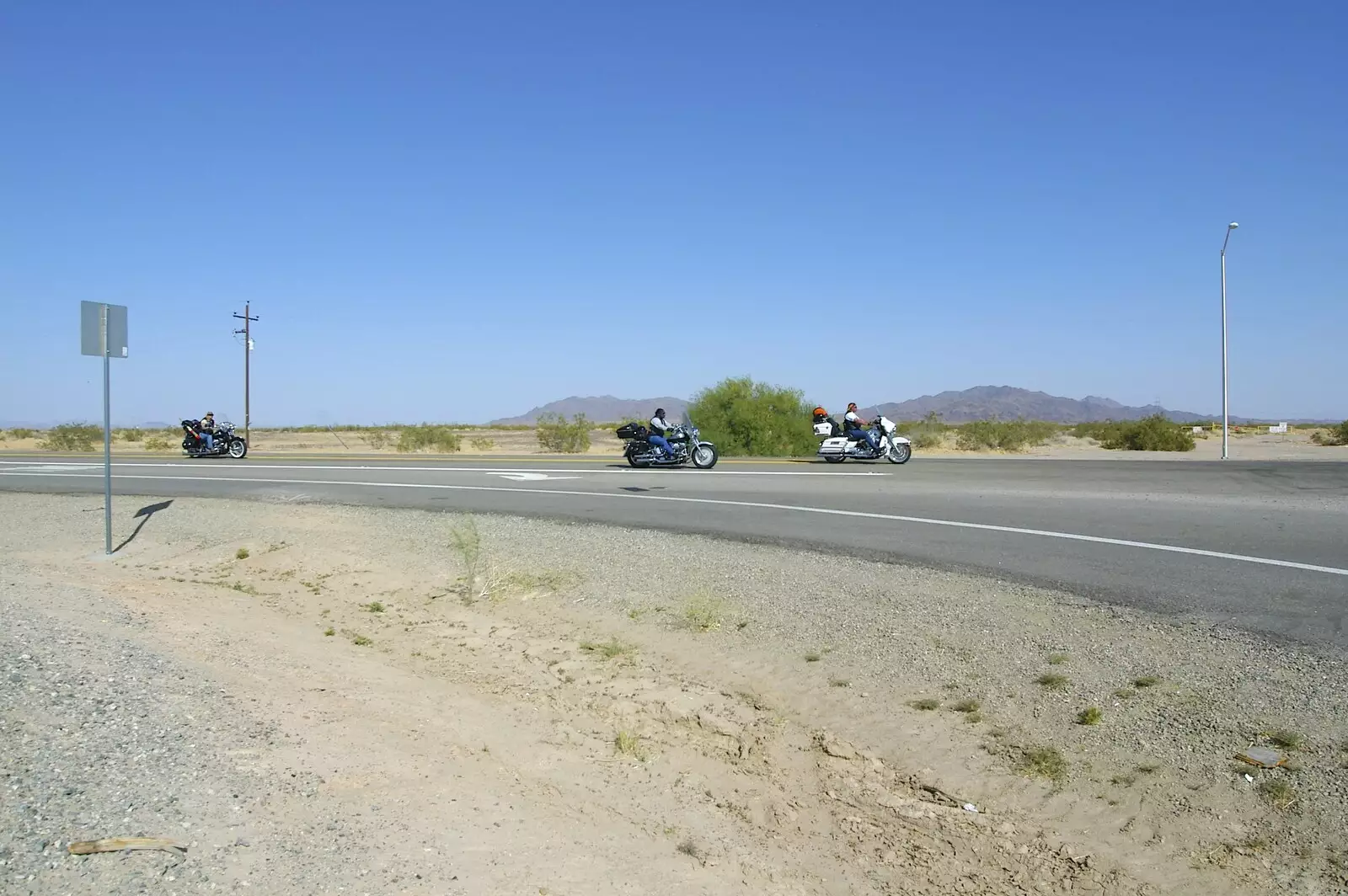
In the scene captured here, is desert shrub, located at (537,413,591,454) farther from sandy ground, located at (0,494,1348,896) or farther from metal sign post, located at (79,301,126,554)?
sandy ground, located at (0,494,1348,896)

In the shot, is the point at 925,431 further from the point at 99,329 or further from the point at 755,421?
the point at 99,329

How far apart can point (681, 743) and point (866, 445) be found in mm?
22438

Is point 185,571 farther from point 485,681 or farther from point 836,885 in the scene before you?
point 836,885

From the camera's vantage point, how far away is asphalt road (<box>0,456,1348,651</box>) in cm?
981

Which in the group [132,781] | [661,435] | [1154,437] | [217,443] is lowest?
[132,781]

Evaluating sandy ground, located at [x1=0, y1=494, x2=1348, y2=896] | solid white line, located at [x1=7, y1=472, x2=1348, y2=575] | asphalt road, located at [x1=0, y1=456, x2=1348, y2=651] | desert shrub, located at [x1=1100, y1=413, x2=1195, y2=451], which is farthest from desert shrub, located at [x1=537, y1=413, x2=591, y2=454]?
sandy ground, located at [x1=0, y1=494, x2=1348, y2=896]

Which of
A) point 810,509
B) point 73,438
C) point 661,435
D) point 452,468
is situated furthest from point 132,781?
point 73,438

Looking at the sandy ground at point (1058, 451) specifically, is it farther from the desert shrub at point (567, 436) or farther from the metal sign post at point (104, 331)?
the metal sign post at point (104, 331)

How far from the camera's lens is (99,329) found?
12.4 m

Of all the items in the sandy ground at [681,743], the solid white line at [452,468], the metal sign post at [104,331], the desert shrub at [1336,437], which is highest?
the metal sign post at [104,331]

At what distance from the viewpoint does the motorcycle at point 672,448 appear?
2666 cm

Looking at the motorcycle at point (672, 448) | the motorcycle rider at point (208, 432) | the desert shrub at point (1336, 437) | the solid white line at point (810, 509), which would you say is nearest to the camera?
the solid white line at point (810, 509)

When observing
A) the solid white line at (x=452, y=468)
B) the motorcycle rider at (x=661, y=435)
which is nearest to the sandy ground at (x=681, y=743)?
the solid white line at (x=452, y=468)

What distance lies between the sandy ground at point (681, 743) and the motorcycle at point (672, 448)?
52.0 ft
